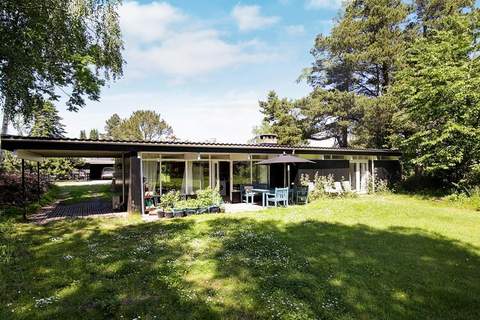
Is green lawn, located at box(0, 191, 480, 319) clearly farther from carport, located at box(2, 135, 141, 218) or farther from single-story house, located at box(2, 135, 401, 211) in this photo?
single-story house, located at box(2, 135, 401, 211)

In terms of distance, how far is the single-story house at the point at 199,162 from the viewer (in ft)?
33.6

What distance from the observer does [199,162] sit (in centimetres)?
1379

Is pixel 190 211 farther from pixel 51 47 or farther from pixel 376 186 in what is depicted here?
pixel 376 186

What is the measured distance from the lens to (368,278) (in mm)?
4969

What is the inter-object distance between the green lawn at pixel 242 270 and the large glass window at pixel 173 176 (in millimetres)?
3803

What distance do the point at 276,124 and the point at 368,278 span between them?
104 feet

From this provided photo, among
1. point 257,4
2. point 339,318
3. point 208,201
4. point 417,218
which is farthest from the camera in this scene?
point 257,4

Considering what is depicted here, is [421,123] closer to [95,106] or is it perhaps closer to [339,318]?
[339,318]

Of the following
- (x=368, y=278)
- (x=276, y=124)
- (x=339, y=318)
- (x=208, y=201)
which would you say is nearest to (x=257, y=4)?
(x=208, y=201)

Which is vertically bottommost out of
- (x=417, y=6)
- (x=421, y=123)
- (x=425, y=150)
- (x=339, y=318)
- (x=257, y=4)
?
(x=339, y=318)

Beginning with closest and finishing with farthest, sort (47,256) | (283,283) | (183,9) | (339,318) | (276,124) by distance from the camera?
(339,318) < (283,283) < (47,256) < (183,9) < (276,124)

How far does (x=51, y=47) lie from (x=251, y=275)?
9880 millimetres

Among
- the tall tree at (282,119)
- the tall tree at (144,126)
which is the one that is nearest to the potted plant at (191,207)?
the tall tree at (282,119)

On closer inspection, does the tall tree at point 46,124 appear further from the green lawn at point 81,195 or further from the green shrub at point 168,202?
the green shrub at point 168,202
